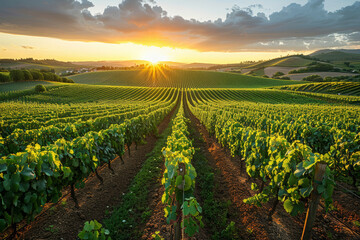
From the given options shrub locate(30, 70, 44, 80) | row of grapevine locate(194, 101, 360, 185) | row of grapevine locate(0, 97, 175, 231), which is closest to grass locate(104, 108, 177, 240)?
row of grapevine locate(0, 97, 175, 231)

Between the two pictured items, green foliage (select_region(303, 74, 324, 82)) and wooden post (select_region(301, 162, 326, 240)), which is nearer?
wooden post (select_region(301, 162, 326, 240))

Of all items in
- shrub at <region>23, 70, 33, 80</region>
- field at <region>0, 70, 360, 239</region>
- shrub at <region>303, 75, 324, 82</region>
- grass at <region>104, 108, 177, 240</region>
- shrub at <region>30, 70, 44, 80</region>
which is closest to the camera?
field at <region>0, 70, 360, 239</region>

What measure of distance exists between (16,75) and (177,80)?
76.6 meters

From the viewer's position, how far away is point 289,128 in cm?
1002

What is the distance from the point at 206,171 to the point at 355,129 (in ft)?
34.0

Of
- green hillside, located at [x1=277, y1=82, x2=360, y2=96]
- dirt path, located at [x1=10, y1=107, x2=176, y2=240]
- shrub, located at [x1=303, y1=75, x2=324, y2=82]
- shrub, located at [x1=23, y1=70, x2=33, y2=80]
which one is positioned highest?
shrub, located at [x1=303, y1=75, x2=324, y2=82]

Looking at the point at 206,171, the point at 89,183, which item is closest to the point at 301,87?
the point at 206,171

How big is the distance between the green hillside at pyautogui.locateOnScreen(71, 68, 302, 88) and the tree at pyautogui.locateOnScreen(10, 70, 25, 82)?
28.1 metres

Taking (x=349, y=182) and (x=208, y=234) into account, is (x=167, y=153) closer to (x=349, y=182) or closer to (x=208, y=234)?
(x=208, y=234)

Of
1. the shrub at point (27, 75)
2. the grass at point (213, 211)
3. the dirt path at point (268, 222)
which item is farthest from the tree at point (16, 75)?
the dirt path at point (268, 222)

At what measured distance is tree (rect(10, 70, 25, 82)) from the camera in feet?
250

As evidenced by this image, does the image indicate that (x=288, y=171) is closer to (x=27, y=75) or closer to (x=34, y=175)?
(x=34, y=175)

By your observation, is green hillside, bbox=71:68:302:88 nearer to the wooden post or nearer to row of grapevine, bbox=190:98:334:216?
row of grapevine, bbox=190:98:334:216

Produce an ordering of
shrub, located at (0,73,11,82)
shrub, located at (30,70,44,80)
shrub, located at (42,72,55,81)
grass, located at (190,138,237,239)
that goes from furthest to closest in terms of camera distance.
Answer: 1. shrub, located at (42,72,55,81)
2. shrub, located at (30,70,44,80)
3. shrub, located at (0,73,11,82)
4. grass, located at (190,138,237,239)
